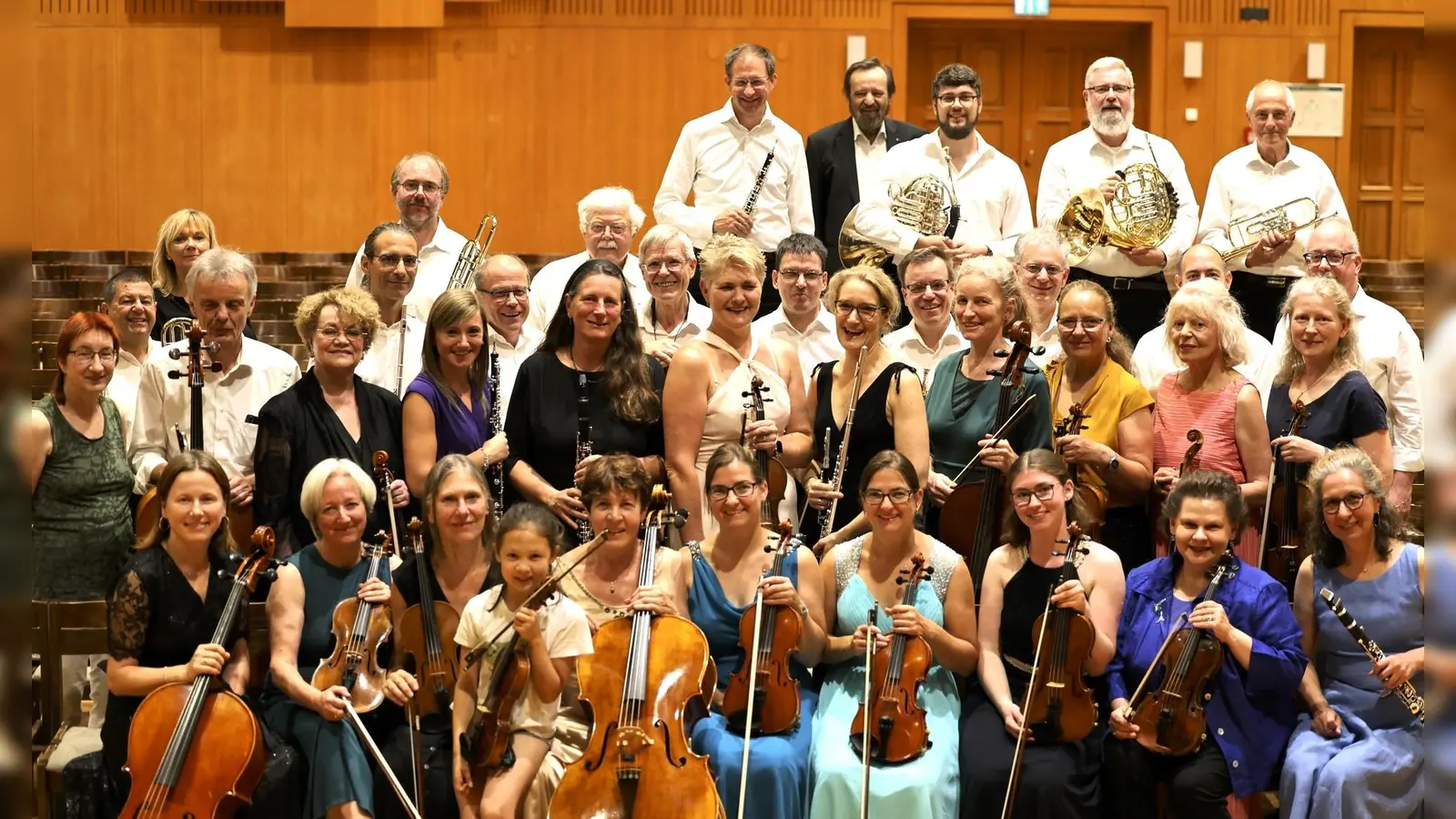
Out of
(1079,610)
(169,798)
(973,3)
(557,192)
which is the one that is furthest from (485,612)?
(973,3)

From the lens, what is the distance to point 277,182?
31.3 feet

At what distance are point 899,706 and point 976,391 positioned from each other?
0.98m

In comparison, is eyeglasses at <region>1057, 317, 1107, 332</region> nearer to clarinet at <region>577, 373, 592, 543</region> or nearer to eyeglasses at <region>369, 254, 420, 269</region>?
clarinet at <region>577, 373, 592, 543</region>

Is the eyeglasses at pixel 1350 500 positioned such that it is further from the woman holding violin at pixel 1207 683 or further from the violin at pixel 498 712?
the violin at pixel 498 712

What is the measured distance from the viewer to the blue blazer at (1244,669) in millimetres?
3523

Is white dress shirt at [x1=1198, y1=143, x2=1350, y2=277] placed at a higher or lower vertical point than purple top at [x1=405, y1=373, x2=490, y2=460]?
higher

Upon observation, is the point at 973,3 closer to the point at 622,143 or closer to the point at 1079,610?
the point at 622,143

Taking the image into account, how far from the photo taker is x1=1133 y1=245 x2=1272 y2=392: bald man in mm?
4688

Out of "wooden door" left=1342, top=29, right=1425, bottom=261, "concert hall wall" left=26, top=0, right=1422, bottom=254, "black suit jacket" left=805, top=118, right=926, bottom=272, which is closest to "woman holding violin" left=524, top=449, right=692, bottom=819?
"black suit jacket" left=805, top=118, right=926, bottom=272

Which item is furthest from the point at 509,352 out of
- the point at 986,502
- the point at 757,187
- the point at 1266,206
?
the point at 1266,206

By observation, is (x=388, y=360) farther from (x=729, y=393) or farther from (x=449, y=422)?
(x=729, y=393)

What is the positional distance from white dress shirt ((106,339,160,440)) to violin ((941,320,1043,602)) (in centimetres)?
227

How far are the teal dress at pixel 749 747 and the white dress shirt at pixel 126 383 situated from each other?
1.77 meters

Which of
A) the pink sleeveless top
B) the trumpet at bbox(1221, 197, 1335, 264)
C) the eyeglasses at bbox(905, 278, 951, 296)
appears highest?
the trumpet at bbox(1221, 197, 1335, 264)
